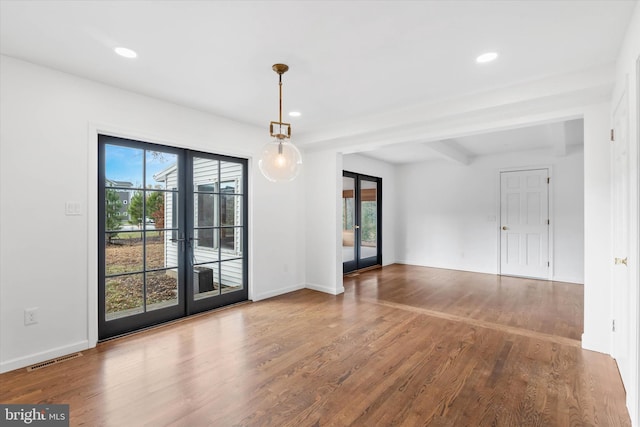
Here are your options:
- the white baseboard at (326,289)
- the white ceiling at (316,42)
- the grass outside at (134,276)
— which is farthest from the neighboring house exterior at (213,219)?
the white baseboard at (326,289)

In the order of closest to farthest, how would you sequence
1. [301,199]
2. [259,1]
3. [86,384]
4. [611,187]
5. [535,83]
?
[259,1] → [86,384] → [611,187] → [535,83] → [301,199]

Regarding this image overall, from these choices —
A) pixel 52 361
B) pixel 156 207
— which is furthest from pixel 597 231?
pixel 52 361

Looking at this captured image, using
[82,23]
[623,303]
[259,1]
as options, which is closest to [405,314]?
[623,303]

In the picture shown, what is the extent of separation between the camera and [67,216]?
116 inches

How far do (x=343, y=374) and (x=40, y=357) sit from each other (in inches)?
106

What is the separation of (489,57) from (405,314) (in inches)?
118

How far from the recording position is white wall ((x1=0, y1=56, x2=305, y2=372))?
2.64 metres

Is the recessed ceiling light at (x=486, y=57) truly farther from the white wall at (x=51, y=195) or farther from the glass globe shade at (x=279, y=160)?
the white wall at (x=51, y=195)

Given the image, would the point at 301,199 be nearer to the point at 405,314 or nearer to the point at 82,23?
the point at 405,314

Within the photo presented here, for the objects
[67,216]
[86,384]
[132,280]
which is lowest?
[86,384]

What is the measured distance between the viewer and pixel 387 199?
309 inches

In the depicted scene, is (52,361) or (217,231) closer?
(52,361)

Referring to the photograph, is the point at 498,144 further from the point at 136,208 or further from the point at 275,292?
the point at 136,208

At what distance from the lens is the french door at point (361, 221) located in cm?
686
